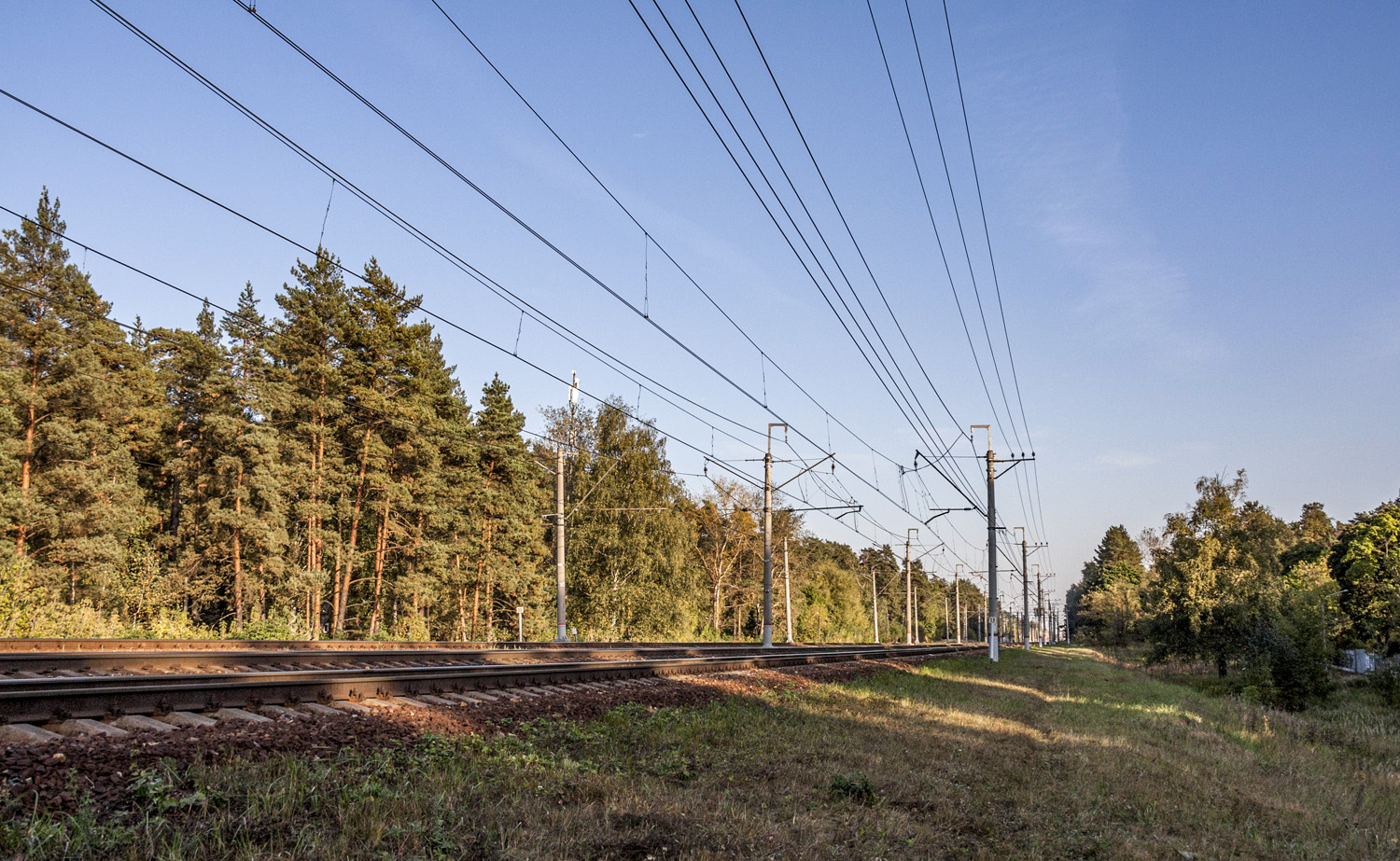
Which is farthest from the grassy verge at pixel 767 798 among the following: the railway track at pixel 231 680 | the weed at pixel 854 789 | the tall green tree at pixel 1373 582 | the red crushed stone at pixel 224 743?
the tall green tree at pixel 1373 582

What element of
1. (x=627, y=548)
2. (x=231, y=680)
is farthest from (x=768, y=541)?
(x=231, y=680)

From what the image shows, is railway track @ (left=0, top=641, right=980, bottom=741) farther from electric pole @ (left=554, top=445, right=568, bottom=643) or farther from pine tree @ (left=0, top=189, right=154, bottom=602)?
pine tree @ (left=0, top=189, right=154, bottom=602)

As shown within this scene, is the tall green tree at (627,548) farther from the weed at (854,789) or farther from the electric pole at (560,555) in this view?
the weed at (854,789)

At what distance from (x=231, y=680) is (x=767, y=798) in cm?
629

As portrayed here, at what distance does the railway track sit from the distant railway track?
0.01 m

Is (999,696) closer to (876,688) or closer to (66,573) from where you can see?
(876,688)

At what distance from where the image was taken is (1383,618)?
4381 centimetres

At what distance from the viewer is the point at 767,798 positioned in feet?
23.0

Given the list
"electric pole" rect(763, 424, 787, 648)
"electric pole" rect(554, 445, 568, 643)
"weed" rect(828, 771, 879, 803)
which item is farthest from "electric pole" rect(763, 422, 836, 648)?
"weed" rect(828, 771, 879, 803)

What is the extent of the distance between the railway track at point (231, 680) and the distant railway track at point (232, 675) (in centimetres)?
1

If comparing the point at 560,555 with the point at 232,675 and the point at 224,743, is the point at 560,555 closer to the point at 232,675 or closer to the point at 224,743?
the point at 232,675

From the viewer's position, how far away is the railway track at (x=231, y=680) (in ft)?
23.5

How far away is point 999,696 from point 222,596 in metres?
36.5

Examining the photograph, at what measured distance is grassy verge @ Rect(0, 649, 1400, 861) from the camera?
4.87 meters
